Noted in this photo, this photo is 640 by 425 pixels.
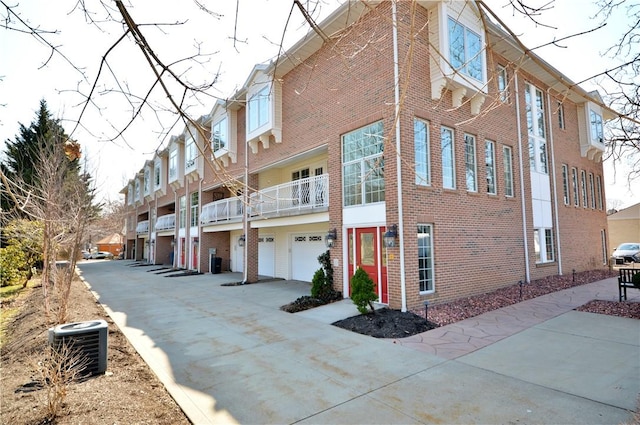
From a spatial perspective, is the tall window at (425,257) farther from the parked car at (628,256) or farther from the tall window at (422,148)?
the parked car at (628,256)

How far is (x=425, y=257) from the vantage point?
9.93 m

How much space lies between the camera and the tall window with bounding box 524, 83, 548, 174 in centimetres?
1510

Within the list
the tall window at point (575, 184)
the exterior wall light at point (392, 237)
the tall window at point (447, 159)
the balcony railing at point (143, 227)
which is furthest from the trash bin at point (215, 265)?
the tall window at point (575, 184)

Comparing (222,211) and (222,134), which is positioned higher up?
(222,134)

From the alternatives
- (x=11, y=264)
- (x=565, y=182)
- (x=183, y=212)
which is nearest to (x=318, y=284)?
(x=565, y=182)

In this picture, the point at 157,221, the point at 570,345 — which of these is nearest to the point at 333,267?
the point at 570,345

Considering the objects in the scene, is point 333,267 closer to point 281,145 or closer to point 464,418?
point 281,145

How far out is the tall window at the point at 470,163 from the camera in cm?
1162

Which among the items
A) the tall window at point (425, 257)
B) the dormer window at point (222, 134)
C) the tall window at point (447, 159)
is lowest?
the tall window at point (425, 257)

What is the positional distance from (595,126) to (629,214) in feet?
84.4

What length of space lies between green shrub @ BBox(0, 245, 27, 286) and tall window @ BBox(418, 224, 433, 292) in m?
17.5

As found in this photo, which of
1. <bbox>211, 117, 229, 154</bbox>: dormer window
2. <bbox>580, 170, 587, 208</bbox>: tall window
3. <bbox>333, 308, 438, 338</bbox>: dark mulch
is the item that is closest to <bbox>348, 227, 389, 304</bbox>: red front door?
<bbox>333, 308, 438, 338</bbox>: dark mulch

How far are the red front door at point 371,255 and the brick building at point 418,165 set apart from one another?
0.04m

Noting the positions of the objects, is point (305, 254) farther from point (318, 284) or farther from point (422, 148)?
point (422, 148)
